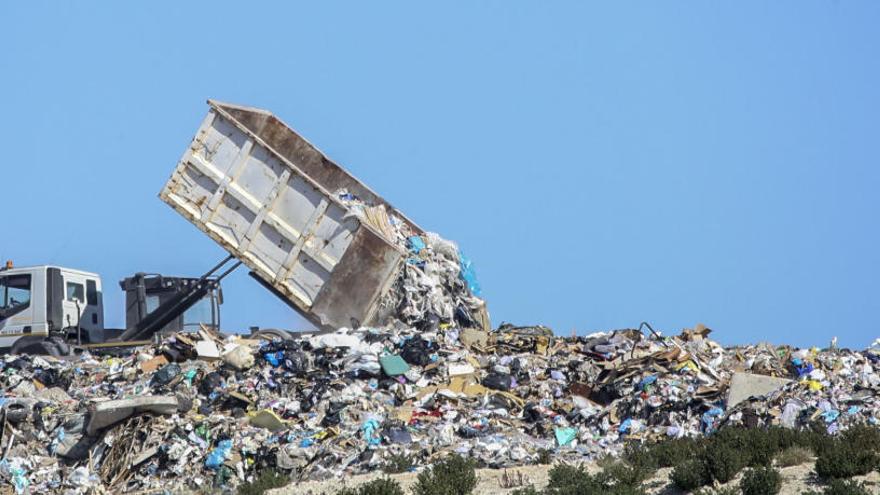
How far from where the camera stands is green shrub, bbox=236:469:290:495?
11.0 meters

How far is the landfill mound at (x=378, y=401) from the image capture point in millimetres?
12562

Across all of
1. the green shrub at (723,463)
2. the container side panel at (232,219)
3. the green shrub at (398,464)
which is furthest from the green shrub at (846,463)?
the container side panel at (232,219)

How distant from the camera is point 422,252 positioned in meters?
16.2

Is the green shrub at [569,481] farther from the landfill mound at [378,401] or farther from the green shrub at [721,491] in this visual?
the landfill mound at [378,401]

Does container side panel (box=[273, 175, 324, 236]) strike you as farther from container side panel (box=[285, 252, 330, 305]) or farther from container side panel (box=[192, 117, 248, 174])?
container side panel (box=[192, 117, 248, 174])

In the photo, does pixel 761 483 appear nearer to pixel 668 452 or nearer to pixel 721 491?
pixel 721 491

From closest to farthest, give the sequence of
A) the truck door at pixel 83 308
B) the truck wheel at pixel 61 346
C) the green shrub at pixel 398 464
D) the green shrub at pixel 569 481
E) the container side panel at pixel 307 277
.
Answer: the green shrub at pixel 569 481 < the green shrub at pixel 398 464 < the container side panel at pixel 307 277 < the truck wheel at pixel 61 346 < the truck door at pixel 83 308

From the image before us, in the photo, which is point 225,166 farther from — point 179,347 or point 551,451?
point 551,451

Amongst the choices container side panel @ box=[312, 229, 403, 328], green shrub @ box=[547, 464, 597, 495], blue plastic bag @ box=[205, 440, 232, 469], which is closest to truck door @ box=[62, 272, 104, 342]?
container side panel @ box=[312, 229, 403, 328]

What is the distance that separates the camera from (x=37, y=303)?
16969 millimetres

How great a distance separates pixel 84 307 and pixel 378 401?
5407mm

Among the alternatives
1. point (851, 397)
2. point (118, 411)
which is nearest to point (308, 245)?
point (118, 411)

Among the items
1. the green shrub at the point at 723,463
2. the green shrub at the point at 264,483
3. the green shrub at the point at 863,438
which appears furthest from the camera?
the green shrub at the point at 264,483

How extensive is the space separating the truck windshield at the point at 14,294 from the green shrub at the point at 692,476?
989 cm
